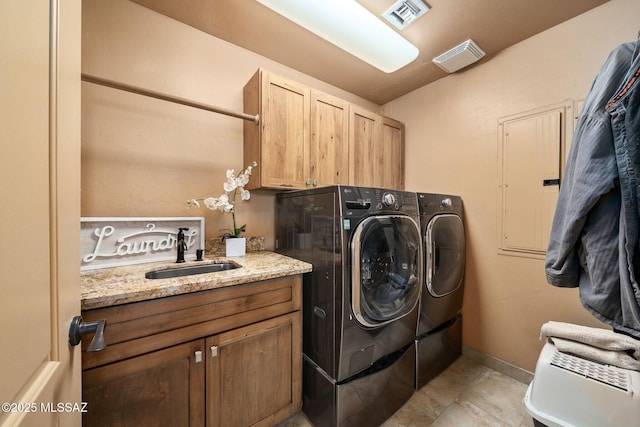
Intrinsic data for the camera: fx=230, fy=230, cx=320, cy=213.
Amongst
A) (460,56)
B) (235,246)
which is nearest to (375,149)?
(460,56)

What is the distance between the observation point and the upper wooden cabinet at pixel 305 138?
66.3 inches

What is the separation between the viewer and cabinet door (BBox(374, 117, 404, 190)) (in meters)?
Answer: 2.35

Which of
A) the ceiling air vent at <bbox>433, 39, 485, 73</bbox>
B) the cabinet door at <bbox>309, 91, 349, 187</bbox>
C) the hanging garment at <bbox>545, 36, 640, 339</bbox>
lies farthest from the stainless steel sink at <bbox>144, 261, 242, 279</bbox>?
the ceiling air vent at <bbox>433, 39, 485, 73</bbox>

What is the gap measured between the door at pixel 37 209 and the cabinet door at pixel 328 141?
1.44m

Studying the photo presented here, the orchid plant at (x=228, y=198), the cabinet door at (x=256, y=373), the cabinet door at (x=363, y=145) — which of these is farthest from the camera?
the cabinet door at (x=363, y=145)

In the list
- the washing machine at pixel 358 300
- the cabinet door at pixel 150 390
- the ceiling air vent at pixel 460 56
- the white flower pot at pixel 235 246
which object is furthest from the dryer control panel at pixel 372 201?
the ceiling air vent at pixel 460 56

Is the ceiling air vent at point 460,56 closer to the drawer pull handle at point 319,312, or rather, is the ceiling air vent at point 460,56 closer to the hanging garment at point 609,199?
the hanging garment at point 609,199

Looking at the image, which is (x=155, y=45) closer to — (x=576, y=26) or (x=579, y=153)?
(x=579, y=153)

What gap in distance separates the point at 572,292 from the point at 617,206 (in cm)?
147

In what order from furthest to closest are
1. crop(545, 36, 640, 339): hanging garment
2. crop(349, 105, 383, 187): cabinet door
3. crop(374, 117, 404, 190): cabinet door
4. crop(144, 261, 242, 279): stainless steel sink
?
crop(374, 117, 404, 190): cabinet door
crop(349, 105, 383, 187): cabinet door
crop(144, 261, 242, 279): stainless steel sink
crop(545, 36, 640, 339): hanging garment

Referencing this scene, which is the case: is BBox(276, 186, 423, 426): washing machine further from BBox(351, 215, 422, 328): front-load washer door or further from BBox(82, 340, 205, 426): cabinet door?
BBox(82, 340, 205, 426): cabinet door

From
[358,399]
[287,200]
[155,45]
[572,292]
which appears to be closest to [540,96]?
[572,292]

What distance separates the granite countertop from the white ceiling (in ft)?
5.47

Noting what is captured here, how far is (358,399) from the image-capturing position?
131 cm
